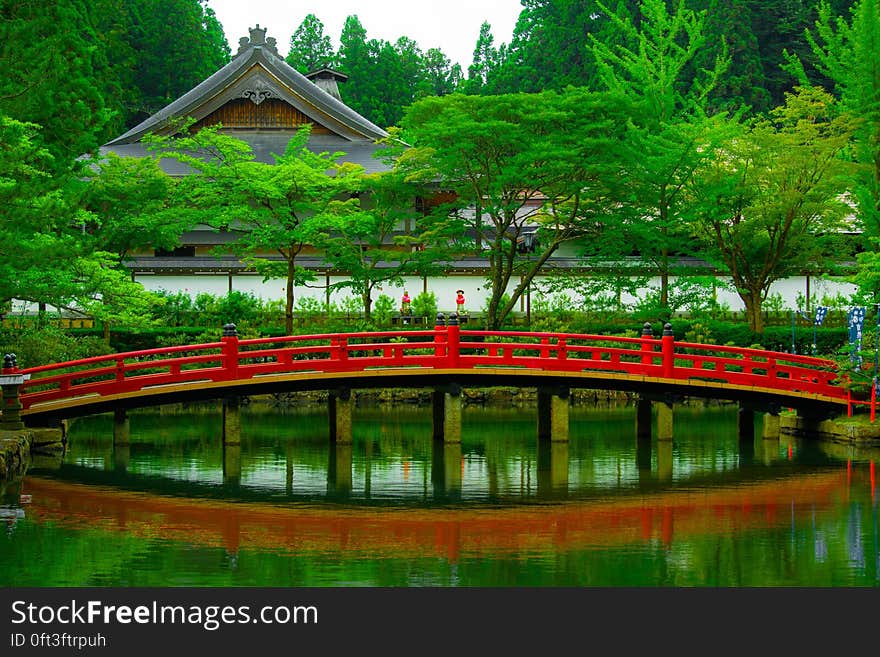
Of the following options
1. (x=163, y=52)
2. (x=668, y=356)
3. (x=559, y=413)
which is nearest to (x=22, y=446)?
(x=559, y=413)

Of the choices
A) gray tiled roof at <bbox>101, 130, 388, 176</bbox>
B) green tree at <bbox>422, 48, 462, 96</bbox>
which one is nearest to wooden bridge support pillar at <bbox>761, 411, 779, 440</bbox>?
gray tiled roof at <bbox>101, 130, 388, 176</bbox>

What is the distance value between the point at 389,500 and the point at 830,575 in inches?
283

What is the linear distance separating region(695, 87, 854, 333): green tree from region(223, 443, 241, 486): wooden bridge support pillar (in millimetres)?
13539

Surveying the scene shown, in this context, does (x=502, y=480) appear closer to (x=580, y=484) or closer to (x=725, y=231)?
(x=580, y=484)

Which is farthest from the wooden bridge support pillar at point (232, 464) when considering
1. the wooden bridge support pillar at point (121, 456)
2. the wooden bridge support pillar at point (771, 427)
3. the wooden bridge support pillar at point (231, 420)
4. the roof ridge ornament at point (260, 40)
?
the roof ridge ornament at point (260, 40)

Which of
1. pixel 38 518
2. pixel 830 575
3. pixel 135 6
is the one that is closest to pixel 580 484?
pixel 830 575

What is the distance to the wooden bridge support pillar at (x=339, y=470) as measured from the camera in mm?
20734

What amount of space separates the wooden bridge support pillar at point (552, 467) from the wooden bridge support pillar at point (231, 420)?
18.2 feet

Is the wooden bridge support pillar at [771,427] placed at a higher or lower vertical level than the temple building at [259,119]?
lower

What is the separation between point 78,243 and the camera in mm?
23109

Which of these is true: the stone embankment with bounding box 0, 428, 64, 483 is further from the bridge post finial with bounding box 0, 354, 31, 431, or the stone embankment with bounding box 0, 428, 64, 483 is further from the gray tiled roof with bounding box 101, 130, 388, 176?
the gray tiled roof with bounding box 101, 130, 388, 176

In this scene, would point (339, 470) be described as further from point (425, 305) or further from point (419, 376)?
point (425, 305)

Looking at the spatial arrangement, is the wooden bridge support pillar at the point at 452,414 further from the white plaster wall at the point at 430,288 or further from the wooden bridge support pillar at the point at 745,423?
the white plaster wall at the point at 430,288

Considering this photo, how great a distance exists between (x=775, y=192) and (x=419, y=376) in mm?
12427
